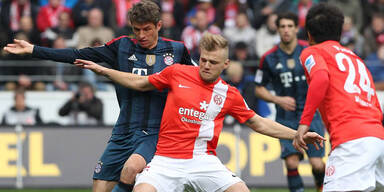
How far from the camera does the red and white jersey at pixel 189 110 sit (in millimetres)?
6844

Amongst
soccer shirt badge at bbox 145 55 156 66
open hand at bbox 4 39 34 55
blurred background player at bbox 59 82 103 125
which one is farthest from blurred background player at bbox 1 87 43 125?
soccer shirt badge at bbox 145 55 156 66

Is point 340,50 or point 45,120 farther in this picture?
point 45,120

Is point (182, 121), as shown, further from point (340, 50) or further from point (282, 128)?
point (340, 50)

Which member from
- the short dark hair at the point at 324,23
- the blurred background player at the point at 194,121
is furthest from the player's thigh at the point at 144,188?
the short dark hair at the point at 324,23

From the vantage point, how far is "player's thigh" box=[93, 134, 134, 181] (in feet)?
24.5

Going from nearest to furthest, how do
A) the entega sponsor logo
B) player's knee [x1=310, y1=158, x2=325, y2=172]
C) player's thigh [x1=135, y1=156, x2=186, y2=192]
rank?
player's thigh [x1=135, y1=156, x2=186, y2=192]
the entega sponsor logo
player's knee [x1=310, y1=158, x2=325, y2=172]

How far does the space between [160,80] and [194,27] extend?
29.4 ft

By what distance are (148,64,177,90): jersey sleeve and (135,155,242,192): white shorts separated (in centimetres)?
69

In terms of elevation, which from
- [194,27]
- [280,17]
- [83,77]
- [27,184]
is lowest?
[27,184]

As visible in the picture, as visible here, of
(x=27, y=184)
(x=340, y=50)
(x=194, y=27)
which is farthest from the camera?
(x=194, y=27)

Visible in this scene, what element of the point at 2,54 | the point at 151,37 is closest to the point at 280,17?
the point at 151,37

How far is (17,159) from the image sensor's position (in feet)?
42.3

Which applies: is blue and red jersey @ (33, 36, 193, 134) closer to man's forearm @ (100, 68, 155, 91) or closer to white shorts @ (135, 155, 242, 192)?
man's forearm @ (100, 68, 155, 91)

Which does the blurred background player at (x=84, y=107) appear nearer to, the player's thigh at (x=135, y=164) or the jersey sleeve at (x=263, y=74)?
the jersey sleeve at (x=263, y=74)
